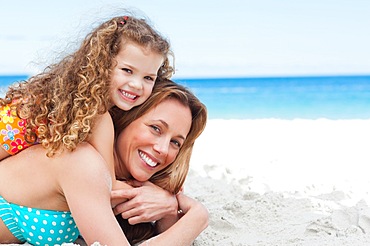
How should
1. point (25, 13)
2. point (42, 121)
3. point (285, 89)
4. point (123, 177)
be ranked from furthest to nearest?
point (25, 13)
point (285, 89)
point (123, 177)
point (42, 121)

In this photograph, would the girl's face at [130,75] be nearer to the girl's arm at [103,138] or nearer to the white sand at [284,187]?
the girl's arm at [103,138]

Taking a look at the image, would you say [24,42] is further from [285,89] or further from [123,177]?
[123,177]

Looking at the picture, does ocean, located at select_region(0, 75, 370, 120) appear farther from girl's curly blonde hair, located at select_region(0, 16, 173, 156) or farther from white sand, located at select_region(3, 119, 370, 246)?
girl's curly blonde hair, located at select_region(0, 16, 173, 156)

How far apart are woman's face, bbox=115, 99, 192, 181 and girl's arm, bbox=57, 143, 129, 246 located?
0.40 metres

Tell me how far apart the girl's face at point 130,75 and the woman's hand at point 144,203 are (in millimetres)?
439

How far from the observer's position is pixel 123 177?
10.4ft

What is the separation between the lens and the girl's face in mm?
2965

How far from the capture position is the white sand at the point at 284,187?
348 cm

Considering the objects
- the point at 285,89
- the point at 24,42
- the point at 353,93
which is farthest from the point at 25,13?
the point at 353,93

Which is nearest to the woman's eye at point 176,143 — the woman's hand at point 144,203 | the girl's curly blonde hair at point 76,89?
the woman's hand at point 144,203

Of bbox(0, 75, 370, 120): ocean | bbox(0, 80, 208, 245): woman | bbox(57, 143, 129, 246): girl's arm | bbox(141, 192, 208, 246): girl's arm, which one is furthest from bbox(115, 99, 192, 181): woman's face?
bbox(0, 75, 370, 120): ocean

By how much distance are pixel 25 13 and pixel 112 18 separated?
1012 inches

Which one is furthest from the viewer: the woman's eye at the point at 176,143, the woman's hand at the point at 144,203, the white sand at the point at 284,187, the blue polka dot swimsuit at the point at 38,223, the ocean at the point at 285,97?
the ocean at the point at 285,97

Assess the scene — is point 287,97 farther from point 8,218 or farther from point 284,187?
point 8,218
